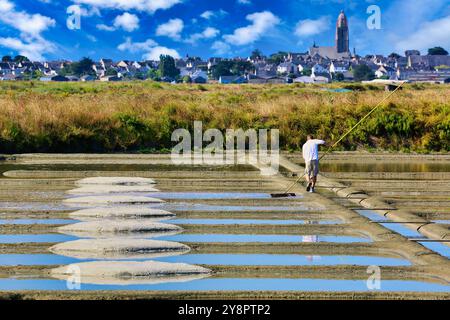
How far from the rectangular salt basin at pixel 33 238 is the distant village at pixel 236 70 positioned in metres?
104

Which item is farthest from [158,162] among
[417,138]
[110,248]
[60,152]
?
[110,248]

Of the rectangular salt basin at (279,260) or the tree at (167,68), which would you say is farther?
the tree at (167,68)

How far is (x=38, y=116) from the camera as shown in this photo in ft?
76.3

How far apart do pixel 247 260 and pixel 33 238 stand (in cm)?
282

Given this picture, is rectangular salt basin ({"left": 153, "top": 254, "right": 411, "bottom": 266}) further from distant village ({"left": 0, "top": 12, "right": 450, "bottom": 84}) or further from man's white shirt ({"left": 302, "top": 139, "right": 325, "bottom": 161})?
distant village ({"left": 0, "top": 12, "right": 450, "bottom": 84})

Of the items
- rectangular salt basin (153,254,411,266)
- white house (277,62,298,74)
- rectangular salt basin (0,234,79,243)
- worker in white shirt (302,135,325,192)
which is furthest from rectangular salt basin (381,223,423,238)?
white house (277,62,298,74)

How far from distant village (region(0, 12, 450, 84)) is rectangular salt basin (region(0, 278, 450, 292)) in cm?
10605

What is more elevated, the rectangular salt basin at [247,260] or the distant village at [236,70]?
the distant village at [236,70]

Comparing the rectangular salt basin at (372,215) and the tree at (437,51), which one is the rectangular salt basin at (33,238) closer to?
the rectangular salt basin at (372,215)

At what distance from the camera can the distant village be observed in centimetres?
12825

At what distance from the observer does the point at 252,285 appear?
26.7 ft

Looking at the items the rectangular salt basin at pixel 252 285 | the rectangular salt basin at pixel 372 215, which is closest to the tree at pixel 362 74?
the rectangular salt basin at pixel 372 215

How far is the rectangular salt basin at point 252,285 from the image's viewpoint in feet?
26.1

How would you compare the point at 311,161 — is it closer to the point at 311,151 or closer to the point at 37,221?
the point at 311,151
